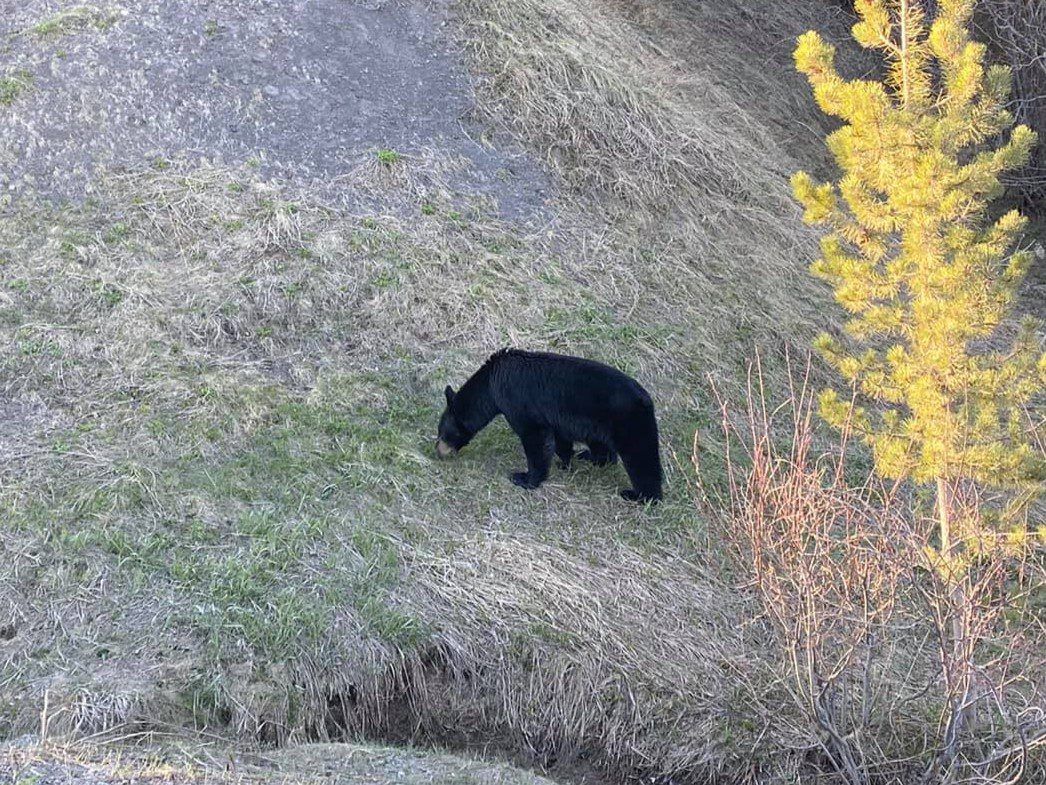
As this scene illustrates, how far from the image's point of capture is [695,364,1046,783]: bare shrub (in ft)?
19.2

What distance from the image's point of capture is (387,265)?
10852mm

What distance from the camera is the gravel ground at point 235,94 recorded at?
38.0 feet

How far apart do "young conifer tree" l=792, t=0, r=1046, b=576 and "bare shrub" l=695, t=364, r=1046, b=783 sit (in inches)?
17.5

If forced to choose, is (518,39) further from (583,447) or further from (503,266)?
(583,447)

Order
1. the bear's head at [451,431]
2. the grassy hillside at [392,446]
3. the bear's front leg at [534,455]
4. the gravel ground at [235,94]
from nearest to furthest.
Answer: the grassy hillside at [392,446] < the bear's front leg at [534,455] < the bear's head at [451,431] < the gravel ground at [235,94]

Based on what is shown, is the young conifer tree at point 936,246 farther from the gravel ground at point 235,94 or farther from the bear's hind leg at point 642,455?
the gravel ground at point 235,94

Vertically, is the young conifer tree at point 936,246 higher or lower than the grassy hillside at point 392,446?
higher

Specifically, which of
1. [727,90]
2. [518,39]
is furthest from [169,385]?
[727,90]

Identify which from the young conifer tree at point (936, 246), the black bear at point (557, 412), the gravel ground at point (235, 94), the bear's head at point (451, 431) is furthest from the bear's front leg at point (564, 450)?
the gravel ground at point (235, 94)

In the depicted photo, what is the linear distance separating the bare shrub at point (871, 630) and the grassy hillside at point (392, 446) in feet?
1.09

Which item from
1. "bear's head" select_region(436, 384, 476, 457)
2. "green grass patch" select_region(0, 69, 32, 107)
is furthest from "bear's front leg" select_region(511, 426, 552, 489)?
"green grass patch" select_region(0, 69, 32, 107)

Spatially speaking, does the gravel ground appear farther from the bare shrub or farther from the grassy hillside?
the bare shrub

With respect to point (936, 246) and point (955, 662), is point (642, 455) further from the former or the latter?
point (955, 662)

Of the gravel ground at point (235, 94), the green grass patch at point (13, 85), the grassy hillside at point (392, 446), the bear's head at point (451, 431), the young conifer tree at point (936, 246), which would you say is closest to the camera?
the young conifer tree at point (936, 246)
